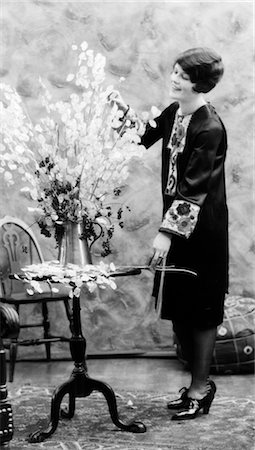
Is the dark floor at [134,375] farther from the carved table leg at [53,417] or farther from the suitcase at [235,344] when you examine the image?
the carved table leg at [53,417]

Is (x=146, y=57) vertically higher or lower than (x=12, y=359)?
higher

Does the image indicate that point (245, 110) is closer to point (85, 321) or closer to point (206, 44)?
point (206, 44)

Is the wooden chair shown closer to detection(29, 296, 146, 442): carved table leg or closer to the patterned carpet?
the patterned carpet

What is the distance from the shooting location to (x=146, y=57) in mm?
4945

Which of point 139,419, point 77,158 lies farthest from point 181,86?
point 139,419

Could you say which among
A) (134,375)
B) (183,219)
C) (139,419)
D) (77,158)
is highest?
(77,158)

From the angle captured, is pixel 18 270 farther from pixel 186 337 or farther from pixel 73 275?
pixel 73 275

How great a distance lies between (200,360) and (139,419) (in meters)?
0.38

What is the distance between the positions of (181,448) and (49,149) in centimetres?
133

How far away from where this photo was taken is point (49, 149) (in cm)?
328

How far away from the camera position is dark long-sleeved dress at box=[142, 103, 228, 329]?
3.35 m

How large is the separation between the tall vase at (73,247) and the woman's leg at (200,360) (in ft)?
2.09

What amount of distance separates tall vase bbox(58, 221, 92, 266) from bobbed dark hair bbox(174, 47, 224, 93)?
818mm

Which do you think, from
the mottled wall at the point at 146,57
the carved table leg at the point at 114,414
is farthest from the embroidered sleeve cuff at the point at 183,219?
the mottled wall at the point at 146,57
